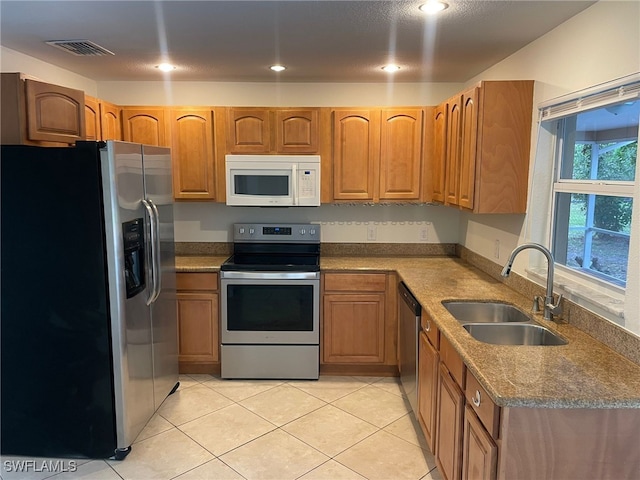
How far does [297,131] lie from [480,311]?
6.49ft

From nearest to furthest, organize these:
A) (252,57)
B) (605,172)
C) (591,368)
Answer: (591,368), (605,172), (252,57)

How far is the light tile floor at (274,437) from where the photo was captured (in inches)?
96.5

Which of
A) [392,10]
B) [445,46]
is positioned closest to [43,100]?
[392,10]

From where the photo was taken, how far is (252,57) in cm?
308

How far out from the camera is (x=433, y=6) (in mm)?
2102

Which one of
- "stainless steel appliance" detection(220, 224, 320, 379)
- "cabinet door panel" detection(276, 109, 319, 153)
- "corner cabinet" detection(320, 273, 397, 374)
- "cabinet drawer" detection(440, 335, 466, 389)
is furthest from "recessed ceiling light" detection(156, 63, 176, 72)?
"cabinet drawer" detection(440, 335, 466, 389)

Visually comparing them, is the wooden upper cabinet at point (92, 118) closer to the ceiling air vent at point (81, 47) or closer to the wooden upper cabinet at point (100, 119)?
the wooden upper cabinet at point (100, 119)

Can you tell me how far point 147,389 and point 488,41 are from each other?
2.87 metres

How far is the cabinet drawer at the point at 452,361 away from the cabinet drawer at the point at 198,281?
6.23ft

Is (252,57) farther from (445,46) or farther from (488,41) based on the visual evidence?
(488,41)

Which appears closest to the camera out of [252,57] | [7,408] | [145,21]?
[145,21]

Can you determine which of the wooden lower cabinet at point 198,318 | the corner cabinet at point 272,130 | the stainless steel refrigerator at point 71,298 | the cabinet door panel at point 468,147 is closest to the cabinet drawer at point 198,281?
the wooden lower cabinet at point 198,318

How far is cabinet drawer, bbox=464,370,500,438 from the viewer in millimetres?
1545

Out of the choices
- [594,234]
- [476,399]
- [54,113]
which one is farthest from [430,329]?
[54,113]
